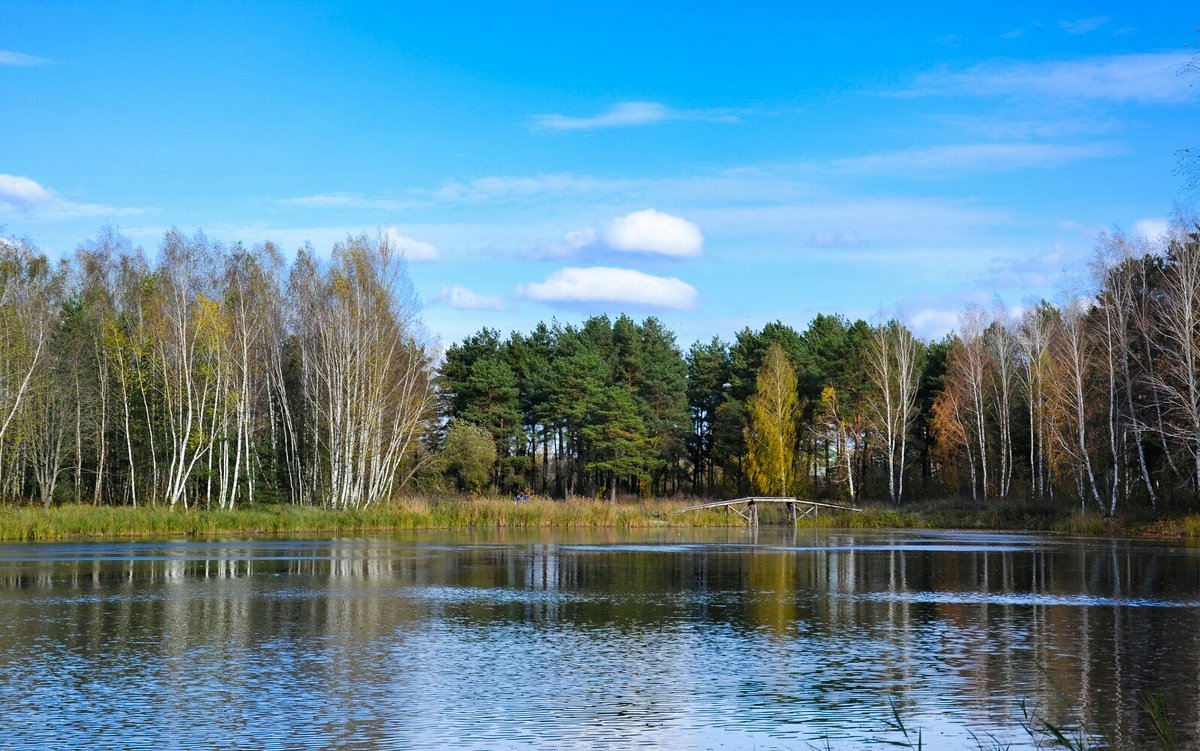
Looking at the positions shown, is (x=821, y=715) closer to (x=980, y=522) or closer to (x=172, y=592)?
(x=172, y=592)

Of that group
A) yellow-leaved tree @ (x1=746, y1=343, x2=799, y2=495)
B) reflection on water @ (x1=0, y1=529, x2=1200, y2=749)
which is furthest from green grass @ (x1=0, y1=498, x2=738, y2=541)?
reflection on water @ (x1=0, y1=529, x2=1200, y2=749)

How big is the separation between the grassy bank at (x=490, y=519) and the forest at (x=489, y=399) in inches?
92.6

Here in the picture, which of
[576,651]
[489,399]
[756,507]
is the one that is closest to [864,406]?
[756,507]

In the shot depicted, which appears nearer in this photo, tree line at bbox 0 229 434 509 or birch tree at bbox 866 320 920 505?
tree line at bbox 0 229 434 509

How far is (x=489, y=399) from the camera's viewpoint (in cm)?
8462

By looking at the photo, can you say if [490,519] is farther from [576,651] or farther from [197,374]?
[576,651]

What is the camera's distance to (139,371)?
191 feet

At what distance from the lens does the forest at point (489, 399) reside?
52.2 m

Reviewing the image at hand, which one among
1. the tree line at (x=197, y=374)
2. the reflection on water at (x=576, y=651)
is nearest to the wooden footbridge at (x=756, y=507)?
the tree line at (x=197, y=374)

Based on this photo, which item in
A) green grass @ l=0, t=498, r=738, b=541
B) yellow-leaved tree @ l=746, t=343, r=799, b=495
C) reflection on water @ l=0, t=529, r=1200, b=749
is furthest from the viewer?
yellow-leaved tree @ l=746, t=343, r=799, b=495

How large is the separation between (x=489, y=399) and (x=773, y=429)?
70.3ft

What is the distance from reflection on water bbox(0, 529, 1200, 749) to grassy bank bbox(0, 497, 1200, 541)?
42.5 ft

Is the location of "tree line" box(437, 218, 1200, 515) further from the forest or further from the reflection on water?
the reflection on water

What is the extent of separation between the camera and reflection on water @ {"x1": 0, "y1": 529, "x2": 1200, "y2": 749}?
42.5 ft
